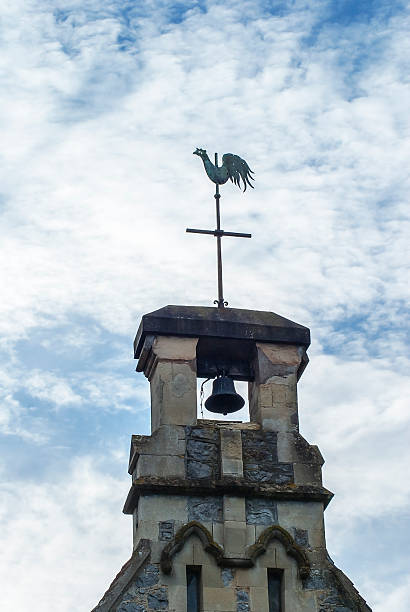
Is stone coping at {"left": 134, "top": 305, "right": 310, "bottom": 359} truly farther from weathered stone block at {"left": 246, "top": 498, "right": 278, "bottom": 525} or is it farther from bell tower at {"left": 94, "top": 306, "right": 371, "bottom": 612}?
weathered stone block at {"left": 246, "top": 498, "right": 278, "bottom": 525}

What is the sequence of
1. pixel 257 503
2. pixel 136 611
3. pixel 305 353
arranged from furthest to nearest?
pixel 305 353 → pixel 257 503 → pixel 136 611

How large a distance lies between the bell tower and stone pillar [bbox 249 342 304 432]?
13mm

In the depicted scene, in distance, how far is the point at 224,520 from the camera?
14.8m

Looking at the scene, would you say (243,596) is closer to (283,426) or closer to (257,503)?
(257,503)

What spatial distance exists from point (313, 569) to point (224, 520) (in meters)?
1.19

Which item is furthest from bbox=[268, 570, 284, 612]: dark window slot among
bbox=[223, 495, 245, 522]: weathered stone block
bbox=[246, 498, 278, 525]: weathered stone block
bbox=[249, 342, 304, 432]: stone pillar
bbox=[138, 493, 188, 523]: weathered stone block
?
bbox=[249, 342, 304, 432]: stone pillar

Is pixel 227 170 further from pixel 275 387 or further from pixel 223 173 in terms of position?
pixel 275 387

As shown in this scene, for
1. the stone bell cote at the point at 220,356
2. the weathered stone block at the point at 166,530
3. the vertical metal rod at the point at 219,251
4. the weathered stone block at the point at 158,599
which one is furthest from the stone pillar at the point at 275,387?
the weathered stone block at the point at 158,599

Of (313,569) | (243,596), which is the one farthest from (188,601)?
(313,569)

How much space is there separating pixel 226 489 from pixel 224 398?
1901mm

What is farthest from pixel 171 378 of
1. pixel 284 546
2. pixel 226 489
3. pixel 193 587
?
pixel 193 587

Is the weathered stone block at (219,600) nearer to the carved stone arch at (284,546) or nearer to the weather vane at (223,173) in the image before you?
the carved stone arch at (284,546)

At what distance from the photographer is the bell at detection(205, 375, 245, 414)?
651 inches

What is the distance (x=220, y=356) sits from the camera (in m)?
16.7
